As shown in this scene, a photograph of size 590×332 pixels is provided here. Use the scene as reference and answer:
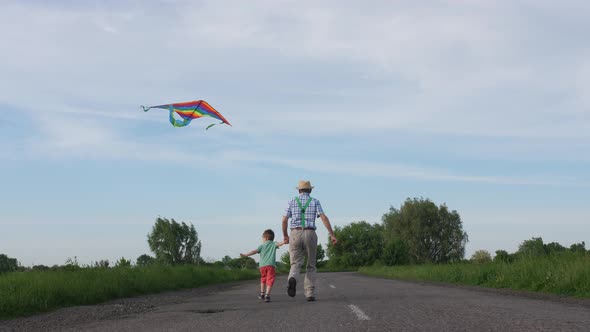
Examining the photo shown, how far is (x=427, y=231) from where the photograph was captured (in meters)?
76.2

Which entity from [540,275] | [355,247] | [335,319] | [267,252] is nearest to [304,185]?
[267,252]

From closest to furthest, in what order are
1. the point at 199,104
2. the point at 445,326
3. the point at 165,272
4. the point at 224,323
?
the point at 445,326
the point at 224,323
the point at 199,104
the point at 165,272

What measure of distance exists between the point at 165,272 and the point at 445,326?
17082 millimetres

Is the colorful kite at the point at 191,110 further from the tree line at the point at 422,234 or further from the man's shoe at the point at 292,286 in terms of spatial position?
the tree line at the point at 422,234

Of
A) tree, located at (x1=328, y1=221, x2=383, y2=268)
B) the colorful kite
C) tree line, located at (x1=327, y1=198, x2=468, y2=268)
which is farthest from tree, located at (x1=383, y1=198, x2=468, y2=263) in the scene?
the colorful kite

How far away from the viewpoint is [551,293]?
1301cm

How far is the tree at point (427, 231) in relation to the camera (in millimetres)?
76250

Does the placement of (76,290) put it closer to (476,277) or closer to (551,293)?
(551,293)

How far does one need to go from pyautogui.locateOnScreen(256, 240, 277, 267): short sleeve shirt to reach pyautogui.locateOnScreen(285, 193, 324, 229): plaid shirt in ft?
2.89

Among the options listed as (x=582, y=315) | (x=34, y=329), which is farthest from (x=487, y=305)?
(x=34, y=329)

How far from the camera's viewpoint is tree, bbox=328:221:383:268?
97.8m

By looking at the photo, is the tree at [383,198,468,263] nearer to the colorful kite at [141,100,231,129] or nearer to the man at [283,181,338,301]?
the colorful kite at [141,100,231,129]

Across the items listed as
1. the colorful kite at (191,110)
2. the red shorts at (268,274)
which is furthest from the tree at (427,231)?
the red shorts at (268,274)

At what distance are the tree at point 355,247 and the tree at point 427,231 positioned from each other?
1923cm
